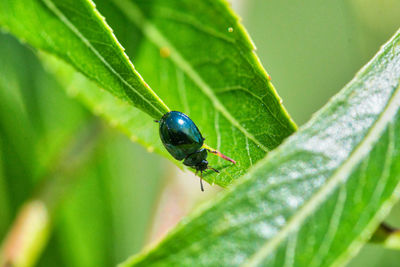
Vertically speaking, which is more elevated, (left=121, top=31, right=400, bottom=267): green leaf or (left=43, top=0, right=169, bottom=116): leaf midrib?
(left=43, top=0, right=169, bottom=116): leaf midrib

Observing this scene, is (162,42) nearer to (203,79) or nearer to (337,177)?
(203,79)

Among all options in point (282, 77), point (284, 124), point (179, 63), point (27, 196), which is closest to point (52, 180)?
point (27, 196)

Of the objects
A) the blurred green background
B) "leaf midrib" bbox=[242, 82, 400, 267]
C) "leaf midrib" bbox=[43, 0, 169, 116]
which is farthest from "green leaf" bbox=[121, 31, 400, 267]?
the blurred green background

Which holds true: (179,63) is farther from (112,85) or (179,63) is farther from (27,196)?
(27,196)

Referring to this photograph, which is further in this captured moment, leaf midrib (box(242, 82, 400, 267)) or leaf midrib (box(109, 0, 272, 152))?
leaf midrib (box(109, 0, 272, 152))

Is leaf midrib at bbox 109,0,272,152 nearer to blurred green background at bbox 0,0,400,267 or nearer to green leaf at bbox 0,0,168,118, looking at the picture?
green leaf at bbox 0,0,168,118

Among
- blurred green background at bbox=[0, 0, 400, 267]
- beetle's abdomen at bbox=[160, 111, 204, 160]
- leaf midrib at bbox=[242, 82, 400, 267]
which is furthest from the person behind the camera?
blurred green background at bbox=[0, 0, 400, 267]

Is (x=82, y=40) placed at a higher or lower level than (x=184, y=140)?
higher

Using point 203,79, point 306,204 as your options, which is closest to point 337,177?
point 306,204
